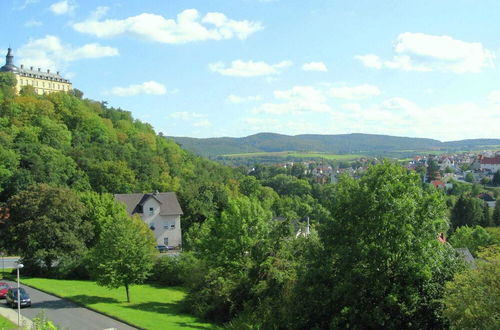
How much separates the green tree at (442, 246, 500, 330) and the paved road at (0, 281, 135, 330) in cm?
1762

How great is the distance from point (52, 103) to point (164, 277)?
62033mm

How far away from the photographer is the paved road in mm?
27188

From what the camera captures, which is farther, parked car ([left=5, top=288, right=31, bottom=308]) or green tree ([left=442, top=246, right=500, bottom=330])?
parked car ([left=5, top=288, right=31, bottom=308])

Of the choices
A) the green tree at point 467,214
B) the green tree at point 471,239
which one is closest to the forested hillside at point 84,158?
the green tree at point 471,239

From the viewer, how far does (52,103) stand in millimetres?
93188

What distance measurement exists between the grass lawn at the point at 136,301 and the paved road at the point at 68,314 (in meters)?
0.67

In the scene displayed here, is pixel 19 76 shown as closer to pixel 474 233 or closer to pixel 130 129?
pixel 130 129

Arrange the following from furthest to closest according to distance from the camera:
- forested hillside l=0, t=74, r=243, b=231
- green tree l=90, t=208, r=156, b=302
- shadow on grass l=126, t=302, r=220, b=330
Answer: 1. forested hillside l=0, t=74, r=243, b=231
2. green tree l=90, t=208, r=156, b=302
3. shadow on grass l=126, t=302, r=220, b=330

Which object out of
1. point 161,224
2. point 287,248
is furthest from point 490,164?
point 287,248

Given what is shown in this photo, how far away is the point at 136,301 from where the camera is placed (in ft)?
116

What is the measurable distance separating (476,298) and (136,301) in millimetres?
25496

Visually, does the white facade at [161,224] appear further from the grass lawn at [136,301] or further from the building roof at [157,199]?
the grass lawn at [136,301]

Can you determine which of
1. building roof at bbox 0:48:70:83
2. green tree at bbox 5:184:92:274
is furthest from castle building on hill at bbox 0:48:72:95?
green tree at bbox 5:184:92:274

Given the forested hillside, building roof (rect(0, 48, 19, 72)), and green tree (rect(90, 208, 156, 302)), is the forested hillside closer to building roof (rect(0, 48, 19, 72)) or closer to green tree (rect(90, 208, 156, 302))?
building roof (rect(0, 48, 19, 72))
